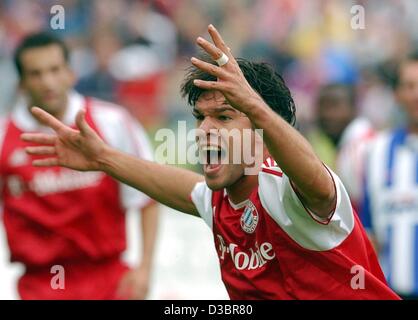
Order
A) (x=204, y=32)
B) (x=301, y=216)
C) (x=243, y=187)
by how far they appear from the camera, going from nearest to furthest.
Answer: (x=301, y=216) < (x=243, y=187) < (x=204, y=32)

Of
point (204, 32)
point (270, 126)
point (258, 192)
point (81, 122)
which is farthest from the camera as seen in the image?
point (204, 32)

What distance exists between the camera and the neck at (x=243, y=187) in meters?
4.55

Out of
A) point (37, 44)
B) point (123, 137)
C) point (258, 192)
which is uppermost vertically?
point (37, 44)

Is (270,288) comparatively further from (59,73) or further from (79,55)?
(79,55)

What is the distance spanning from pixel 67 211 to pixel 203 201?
2.17m

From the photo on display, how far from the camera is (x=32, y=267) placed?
6969mm

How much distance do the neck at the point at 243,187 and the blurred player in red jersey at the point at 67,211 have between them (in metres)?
2.31

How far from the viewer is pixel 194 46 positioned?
12.7 meters

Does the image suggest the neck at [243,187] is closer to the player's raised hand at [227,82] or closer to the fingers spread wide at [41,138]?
the player's raised hand at [227,82]

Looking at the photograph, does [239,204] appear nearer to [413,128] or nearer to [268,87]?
[268,87]

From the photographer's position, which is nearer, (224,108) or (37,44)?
(224,108)

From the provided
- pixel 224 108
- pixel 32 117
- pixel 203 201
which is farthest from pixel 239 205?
pixel 32 117

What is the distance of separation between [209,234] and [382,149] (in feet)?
7.75
